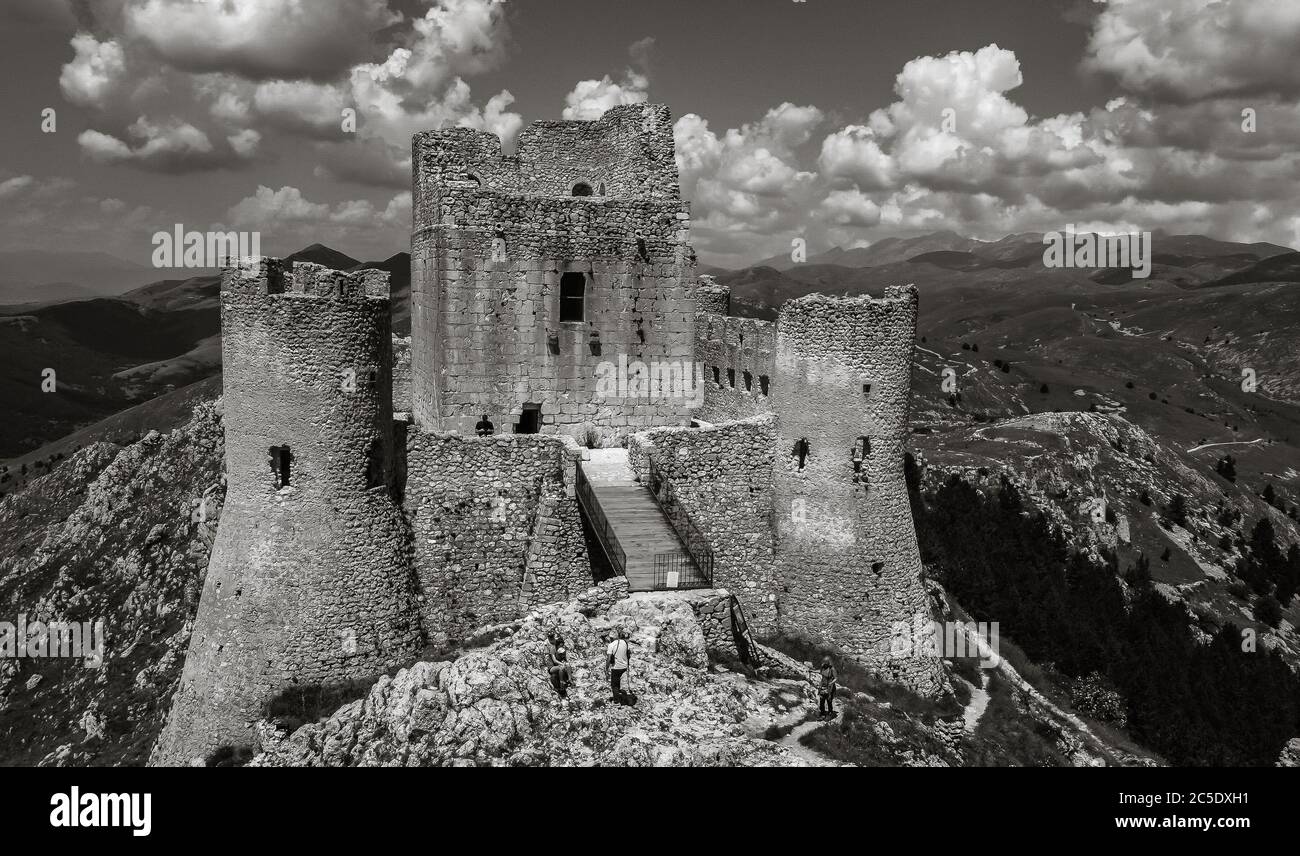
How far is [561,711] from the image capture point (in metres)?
19.3

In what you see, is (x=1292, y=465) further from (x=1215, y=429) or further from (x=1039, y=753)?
(x=1039, y=753)

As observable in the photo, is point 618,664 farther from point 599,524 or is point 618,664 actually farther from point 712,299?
point 712,299

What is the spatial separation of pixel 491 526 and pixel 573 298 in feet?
29.1

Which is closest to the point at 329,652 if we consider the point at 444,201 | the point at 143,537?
the point at 444,201

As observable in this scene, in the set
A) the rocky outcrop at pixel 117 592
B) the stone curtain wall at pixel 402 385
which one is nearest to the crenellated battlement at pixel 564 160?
the stone curtain wall at pixel 402 385

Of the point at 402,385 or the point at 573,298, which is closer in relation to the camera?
the point at 573,298

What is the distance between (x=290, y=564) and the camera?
24031mm

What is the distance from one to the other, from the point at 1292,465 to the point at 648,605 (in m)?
188

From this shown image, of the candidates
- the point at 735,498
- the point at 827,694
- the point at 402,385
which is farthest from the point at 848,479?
the point at 402,385

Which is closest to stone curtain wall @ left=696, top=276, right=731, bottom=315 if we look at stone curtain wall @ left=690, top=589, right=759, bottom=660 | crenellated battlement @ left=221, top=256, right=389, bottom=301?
crenellated battlement @ left=221, top=256, right=389, bottom=301

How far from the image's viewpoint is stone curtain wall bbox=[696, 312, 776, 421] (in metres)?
32.2

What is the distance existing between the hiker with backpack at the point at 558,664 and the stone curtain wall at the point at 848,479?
1070 centimetres

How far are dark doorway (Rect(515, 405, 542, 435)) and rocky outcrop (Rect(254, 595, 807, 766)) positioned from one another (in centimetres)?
927

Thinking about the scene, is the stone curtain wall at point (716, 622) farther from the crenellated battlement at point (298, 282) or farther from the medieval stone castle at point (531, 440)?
the crenellated battlement at point (298, 282)
